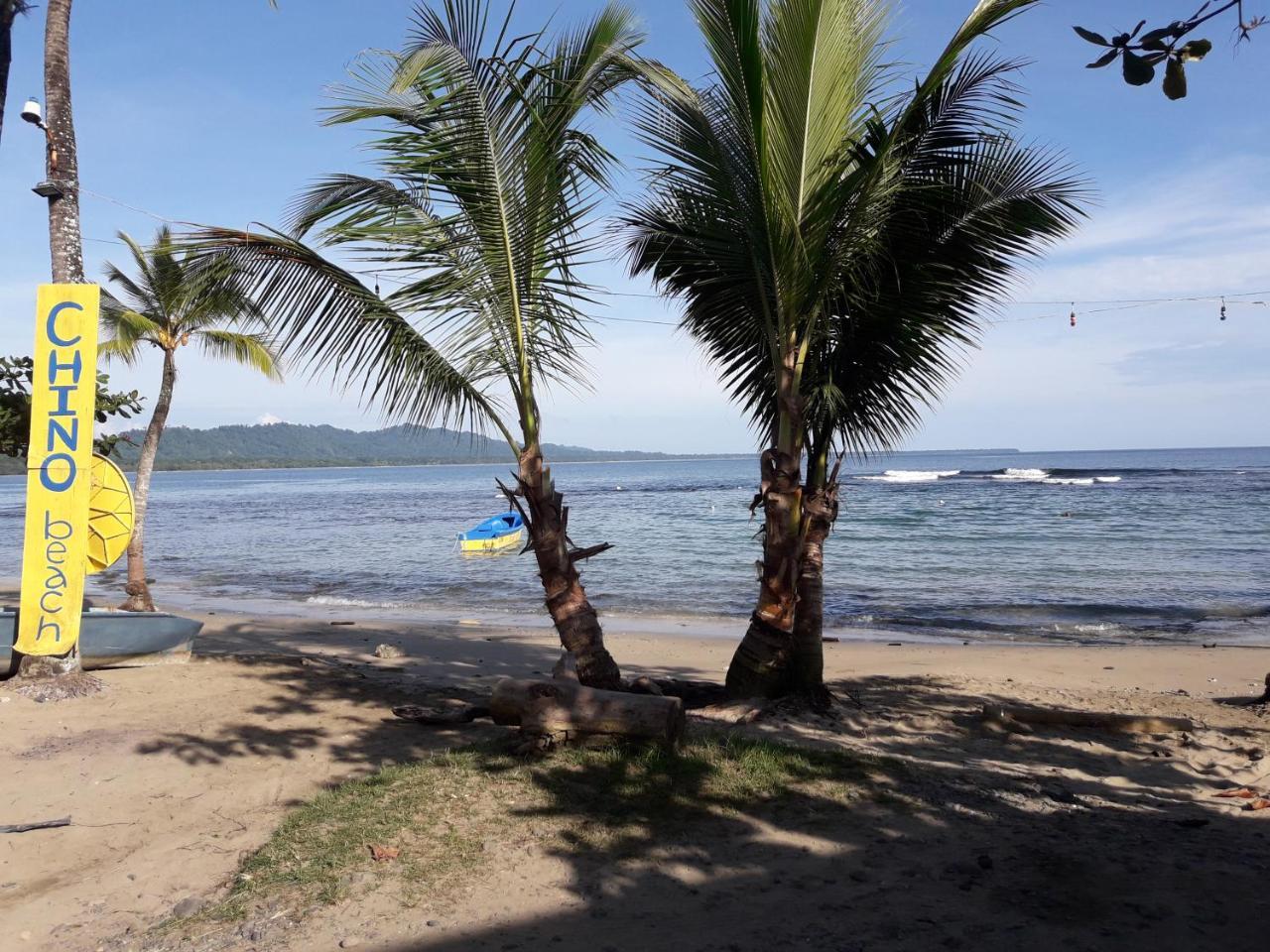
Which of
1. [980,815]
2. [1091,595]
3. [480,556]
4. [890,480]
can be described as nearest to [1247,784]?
[980,815]

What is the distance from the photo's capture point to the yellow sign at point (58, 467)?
7.09m

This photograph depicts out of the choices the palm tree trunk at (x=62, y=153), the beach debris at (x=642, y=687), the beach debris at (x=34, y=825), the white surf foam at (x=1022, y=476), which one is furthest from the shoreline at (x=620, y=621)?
the white surf foam at (x=1022, y=476)

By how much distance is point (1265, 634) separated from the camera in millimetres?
13219

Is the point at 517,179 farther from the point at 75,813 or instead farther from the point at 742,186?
the point at 75,813

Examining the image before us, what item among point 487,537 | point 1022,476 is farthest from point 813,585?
point 1022,476

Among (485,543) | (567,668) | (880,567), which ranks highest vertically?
(567,668)

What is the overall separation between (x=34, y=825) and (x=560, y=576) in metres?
3.11

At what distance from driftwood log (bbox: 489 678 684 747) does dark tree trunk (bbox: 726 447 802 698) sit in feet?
3.97

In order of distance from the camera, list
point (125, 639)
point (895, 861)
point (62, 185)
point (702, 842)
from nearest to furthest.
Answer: point (895, 861) < point (702, 842) < point (62, 185) < point (125, 639)

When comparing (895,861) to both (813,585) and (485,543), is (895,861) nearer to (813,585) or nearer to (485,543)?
(813,585)

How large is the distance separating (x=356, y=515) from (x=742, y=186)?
4397cm

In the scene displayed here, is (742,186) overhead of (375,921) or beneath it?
overhead

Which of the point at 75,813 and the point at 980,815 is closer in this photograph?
the point at 980,815

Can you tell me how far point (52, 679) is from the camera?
Result: 279 inches
